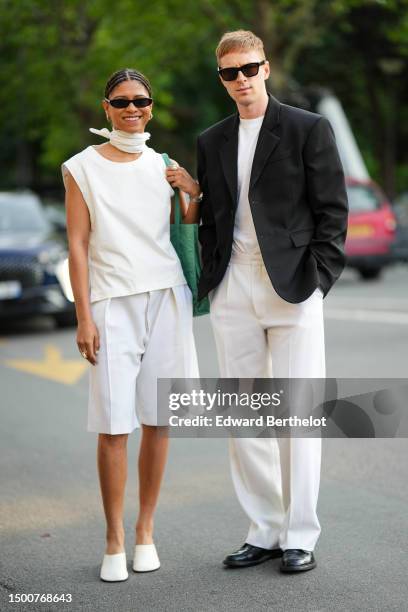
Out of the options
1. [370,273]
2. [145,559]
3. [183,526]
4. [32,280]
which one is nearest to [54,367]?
[32,280]

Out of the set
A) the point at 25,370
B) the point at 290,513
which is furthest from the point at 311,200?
the point at 25,370

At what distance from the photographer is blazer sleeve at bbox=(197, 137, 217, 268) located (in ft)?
14.5

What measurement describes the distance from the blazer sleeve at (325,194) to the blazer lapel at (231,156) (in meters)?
0.27

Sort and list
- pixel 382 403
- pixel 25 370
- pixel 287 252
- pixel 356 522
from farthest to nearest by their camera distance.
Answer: pixel 25 370 < pixel 382 403 < pixel 356 522 < pixel 287 252

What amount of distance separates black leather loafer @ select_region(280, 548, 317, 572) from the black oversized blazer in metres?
0.97

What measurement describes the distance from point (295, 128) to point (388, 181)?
35.7 meters

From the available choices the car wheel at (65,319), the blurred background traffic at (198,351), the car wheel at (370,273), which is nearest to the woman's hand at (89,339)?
the blurred background traffic at (198,351)

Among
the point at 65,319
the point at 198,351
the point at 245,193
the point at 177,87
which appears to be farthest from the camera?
the point at 177,87

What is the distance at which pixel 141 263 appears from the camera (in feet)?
14.0

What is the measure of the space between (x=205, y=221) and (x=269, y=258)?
37 cm

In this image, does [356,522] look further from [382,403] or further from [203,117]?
[203,117]

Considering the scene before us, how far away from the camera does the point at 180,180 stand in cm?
433

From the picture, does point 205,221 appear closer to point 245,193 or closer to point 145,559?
point 245,193

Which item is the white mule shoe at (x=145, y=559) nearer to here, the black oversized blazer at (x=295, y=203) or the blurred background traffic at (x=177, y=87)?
the black oversized blazer at (x=295, y=203)
